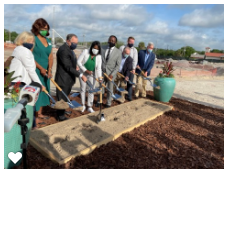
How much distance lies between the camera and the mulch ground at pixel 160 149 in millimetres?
2855

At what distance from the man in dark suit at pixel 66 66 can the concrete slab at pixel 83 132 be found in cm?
61

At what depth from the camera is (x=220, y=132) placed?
4.38m

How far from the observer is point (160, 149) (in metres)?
3.38

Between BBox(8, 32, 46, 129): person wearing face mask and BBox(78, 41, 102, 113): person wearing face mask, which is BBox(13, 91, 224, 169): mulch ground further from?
BBox(8, 32, 46, 129): person wearing face mask

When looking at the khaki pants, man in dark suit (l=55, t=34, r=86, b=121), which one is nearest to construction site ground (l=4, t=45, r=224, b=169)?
man in dark suit (l=55, t=34, r=86, b=121)

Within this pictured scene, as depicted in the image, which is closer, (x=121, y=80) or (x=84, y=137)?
(x=84, y=137)

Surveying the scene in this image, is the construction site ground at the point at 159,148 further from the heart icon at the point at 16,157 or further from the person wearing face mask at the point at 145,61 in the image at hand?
the person wearing face mask at the point at 145,61

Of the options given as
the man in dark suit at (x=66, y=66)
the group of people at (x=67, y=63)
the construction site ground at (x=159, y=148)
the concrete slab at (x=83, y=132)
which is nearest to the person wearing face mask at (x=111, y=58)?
the group of people at (x=67, y=63)

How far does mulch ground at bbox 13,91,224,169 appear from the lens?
9.37 feet

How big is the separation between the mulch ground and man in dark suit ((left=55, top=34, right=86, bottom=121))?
0.72 m

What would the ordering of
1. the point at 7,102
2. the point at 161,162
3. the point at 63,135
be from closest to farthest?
1. the point at 7,102
2. the point at 161,162
3. the point at 63,135

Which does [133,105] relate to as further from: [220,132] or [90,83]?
[220,132]
